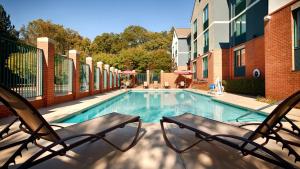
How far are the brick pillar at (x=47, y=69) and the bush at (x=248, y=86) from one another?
11779mm

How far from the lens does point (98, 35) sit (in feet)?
153

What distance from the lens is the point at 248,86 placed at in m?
13.2

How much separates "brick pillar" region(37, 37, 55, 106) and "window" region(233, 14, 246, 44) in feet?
Answer: 48.0

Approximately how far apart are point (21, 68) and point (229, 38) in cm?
1818

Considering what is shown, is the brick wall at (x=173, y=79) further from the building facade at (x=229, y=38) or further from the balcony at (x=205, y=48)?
the balcony at (x=205, y=48)

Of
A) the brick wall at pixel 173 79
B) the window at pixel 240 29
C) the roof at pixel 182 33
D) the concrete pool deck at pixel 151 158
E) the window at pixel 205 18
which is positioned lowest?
the concrete pool deck at pixel 151 158

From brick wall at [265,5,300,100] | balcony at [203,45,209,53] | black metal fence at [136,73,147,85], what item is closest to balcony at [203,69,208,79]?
balcony at [203,45,209,53]

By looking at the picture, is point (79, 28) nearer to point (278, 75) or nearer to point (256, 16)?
point (256, 16)

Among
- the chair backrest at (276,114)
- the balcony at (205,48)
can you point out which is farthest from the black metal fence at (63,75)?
the balcony at (205,48)

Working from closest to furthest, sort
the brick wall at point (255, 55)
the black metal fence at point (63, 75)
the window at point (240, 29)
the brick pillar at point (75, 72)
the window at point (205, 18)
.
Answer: the black metal fence at point (63, 75) < the brick pillar at point (75, 72) < the brick wall at point (255, 55) < the window at point (240, 29) < the window at point (205, 18)

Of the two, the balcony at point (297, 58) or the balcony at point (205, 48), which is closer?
the balcony at point (297, 58)

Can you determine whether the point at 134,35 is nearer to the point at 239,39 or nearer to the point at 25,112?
the point at 239,39

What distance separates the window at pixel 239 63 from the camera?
16188 mm

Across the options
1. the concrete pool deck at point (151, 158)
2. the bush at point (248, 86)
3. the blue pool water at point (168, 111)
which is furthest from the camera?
the bush at point (248, 86)
